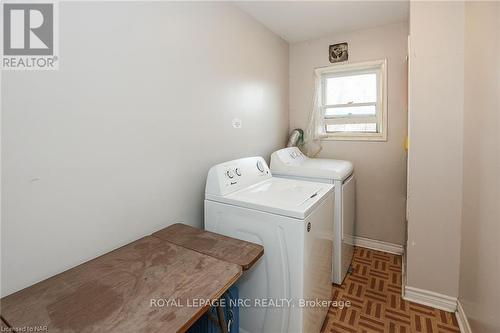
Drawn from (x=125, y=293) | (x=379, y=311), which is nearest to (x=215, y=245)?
(x=125, y=293)

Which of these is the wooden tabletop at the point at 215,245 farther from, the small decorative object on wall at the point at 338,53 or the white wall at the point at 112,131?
the small decorative object on wall at the point at 338,53

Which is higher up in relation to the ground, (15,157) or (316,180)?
(15,157)

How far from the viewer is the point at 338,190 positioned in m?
1.94

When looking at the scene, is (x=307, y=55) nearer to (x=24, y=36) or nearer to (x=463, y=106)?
(x=463, y=106)

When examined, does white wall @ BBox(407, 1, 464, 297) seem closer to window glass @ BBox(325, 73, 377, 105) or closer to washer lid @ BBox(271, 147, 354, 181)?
washer lid @ BBox(271, 147, 354, 181)

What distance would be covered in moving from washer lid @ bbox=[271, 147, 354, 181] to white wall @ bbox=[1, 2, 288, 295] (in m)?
0.54

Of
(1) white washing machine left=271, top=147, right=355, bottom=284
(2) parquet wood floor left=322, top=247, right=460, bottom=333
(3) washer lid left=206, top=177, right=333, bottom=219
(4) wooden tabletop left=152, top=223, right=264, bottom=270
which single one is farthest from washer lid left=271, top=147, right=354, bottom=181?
(4) wooden tabletop left=152, top=223, right=264, bottom=270

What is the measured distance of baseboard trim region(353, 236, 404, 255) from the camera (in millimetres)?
2538

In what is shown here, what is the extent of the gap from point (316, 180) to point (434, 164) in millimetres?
804

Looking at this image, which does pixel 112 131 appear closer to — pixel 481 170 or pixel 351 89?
pixel 481 170

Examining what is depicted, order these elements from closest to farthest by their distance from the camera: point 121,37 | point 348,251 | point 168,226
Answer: point 121,37 → point 168,226 → point 348,251

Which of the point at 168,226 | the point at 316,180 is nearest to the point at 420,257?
the point at 316,180

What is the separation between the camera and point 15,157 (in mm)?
876

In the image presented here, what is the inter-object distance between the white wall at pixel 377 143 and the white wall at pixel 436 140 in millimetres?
745
